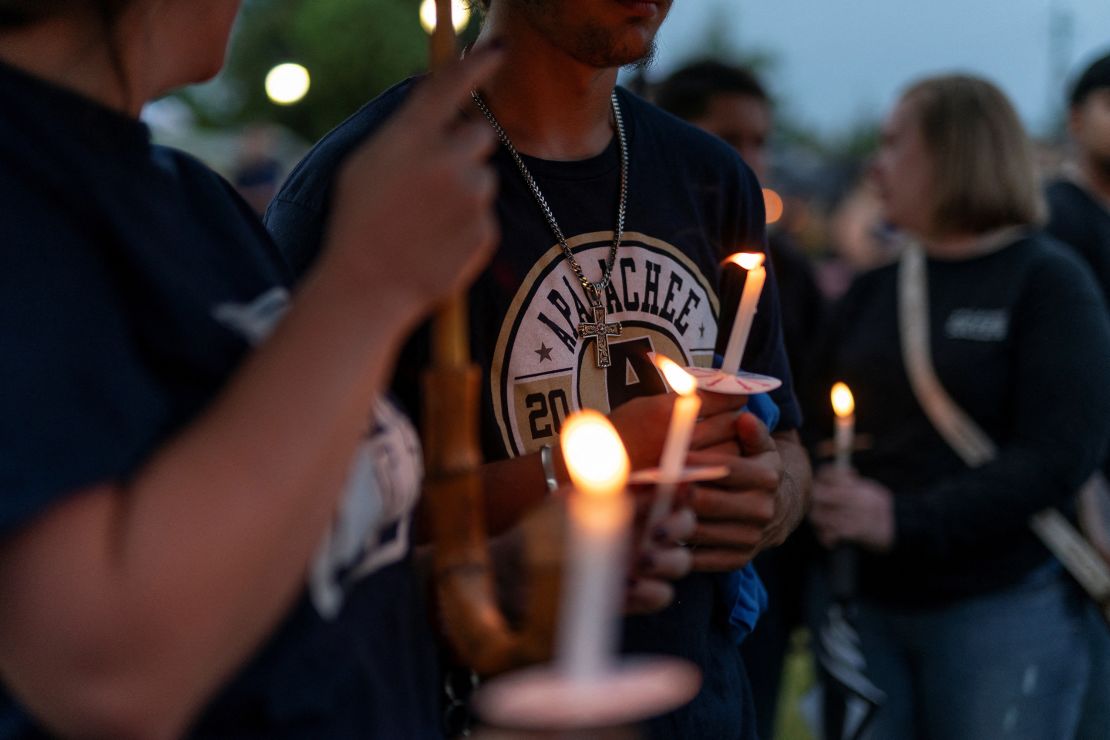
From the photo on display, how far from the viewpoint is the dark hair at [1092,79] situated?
381 cm

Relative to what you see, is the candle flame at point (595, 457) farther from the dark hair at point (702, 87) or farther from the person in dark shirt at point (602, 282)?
the dark hair at point (702, 87)

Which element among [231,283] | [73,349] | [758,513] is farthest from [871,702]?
[73,349]

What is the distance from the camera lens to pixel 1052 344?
2.96m

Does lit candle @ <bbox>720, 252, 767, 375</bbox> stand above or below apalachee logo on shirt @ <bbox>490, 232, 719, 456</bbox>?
above

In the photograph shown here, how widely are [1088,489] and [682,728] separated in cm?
201

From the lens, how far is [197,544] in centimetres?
80

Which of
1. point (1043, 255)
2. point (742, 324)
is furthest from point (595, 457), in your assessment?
point (1043, 255)

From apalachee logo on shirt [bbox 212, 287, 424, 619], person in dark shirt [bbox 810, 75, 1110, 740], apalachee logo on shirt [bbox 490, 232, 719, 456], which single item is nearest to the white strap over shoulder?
person in dark shirt [bbox 810, 75, 1110, 740]

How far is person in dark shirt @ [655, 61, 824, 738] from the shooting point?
3.46 meters

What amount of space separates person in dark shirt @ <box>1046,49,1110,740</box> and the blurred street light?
243 cm

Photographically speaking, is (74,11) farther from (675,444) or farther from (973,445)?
(973,445)

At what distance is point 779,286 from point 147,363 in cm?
337

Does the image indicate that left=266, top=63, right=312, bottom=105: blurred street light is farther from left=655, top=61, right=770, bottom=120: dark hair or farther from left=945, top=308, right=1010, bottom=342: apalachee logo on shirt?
left=945, top=308, right=1010, bottom=342: apalachee logo on shirt

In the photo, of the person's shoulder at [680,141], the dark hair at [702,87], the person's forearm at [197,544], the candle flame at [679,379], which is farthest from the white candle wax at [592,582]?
the dark hair at [702,87]
